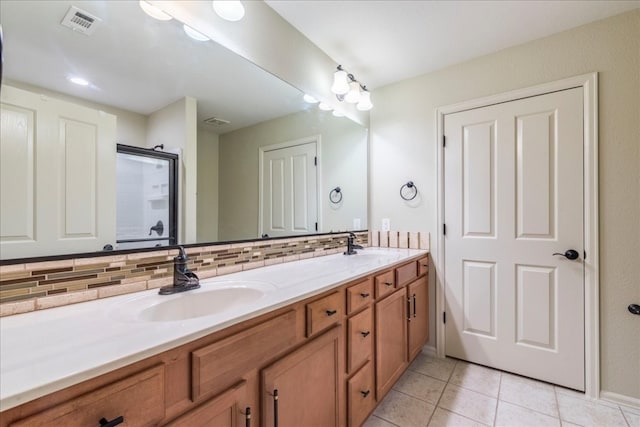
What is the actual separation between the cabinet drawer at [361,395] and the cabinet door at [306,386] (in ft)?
0.35

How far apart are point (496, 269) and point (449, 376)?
831 millimetres

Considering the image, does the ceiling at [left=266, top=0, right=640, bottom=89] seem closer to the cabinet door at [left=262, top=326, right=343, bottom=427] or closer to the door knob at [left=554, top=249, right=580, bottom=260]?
the door knob at [left=554, top=249, right=580, bottom=260]

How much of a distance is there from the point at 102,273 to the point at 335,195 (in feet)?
5.38

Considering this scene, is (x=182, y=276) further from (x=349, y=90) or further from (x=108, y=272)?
(x=349, y=90)

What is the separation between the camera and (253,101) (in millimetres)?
1668

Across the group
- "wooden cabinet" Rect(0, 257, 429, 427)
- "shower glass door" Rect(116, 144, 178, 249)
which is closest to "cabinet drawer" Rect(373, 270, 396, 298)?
"wooden cabinet" Rect(0, 257, 429, 427)

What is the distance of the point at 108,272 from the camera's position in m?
1.03

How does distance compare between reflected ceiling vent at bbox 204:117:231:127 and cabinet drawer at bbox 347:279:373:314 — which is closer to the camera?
cabinet drawer at bbox 347:279:373:314

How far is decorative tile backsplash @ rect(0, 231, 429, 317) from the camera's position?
0.85 metres

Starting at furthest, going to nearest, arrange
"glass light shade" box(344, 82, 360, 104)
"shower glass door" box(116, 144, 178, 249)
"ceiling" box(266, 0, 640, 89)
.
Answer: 1. "glass light shade" box(344, 82, 360, 104)
2. "ceiling" box(266, 0, 640, 89)
3. "shower glass door" box(116, 144, 178, 249)

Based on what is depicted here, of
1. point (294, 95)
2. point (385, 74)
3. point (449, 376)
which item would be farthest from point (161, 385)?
point (385, 74)

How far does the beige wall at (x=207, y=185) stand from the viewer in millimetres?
1397

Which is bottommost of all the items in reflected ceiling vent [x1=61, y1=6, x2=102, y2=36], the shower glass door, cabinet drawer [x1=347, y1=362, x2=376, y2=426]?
cabinet drawer [x1=347, y1=362, x2=376, y2=426]

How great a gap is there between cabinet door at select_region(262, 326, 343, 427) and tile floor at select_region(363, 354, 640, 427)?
1.94 ft
